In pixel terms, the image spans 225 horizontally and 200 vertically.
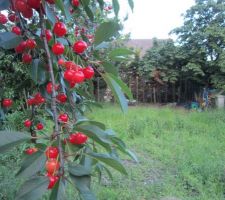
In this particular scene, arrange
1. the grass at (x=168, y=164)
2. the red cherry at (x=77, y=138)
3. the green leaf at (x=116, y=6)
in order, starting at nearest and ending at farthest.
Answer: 1. the red cherry at (x=77, y=138)
2. the green leaf at (x=116, y=6)
3. the grass at (x=168, y=164)

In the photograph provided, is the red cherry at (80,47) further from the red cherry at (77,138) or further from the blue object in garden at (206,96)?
the blue object in garden at (206,96)

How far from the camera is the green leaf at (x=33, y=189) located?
1.59ft

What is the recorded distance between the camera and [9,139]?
1.70 ft

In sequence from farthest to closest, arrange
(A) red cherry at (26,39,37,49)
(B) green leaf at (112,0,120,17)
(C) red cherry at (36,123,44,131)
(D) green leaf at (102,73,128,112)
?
(C) red cherry at (36,123,44,131) → (B) green leaf at (112,0,120,17) → (A) red cherry at (26,39,37,49) → (D) green leaf at (102,73,128,112)

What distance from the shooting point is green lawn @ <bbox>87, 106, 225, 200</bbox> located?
113 inches

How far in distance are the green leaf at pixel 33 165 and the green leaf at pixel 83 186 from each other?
0.06m

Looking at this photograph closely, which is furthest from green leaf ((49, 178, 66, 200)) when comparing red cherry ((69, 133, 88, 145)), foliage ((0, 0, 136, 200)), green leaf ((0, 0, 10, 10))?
green leaf ((0, 0, 10, 10))

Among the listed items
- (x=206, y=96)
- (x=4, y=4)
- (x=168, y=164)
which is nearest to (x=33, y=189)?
(x=4, y=4)

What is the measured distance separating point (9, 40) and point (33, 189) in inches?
17.4

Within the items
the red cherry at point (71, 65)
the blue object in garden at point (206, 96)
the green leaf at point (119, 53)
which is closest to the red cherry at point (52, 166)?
the red cherry at point (71, 65)

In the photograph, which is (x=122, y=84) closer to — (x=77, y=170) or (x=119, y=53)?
(x=119, y=53)

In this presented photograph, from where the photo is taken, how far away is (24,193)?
49 centimetres

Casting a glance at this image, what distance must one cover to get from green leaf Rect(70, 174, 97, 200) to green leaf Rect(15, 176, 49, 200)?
0.15ft

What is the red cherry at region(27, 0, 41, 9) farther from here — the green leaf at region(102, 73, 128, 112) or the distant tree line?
the distant tree line
